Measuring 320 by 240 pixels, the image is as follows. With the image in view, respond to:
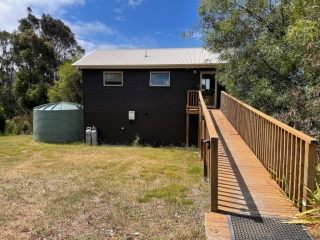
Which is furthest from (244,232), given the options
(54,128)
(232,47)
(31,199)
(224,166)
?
(54,128)

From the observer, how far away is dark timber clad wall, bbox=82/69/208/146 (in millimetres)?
10688

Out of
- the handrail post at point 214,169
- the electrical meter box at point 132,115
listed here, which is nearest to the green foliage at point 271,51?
the handrail post at point 214,169

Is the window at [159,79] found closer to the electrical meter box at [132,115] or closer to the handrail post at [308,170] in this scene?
the electrical meter box at [132,115]

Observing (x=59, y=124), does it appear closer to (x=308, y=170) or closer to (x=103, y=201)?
(x=103, y=201)

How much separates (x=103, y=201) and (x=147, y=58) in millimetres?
9095

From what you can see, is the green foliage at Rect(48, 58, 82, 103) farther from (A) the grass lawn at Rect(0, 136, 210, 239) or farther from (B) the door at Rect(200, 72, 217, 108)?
(A) the grass lawn at Rect(0, 136, 210, 239)

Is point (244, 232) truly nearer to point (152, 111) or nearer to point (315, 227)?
point (315, 227)

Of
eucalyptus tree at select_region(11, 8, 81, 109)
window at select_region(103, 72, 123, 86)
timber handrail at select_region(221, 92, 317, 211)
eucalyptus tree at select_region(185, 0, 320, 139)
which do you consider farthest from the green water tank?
eucalyptus tree at select_region(11, 8, 81, 109)

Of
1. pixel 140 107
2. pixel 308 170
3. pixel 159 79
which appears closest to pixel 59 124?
pixel 140 107

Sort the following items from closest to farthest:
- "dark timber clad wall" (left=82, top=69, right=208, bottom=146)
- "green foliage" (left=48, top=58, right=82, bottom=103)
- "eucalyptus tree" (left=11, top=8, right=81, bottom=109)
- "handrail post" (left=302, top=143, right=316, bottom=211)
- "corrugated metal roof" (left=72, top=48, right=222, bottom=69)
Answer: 1. "handrail post" (left=302, top=143, right=316, bottom=211)
2. "corrugated metal roof" (left=72, top=48, right=222, bottom=69)
3. "dark timber clad wall" (left=82, top=69, right=208, bottom=146)
4. "green foliage" (left=48, top=58, right=82, bottom=103)
5. "eucalyptus tree" (left=11, top=8, right=81, bottom=109)

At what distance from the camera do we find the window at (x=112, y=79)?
11078mm

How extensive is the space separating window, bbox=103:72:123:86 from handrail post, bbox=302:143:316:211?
9678mm

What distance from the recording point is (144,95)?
1095 centimetres

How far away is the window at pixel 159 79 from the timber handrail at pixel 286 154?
260 inches
